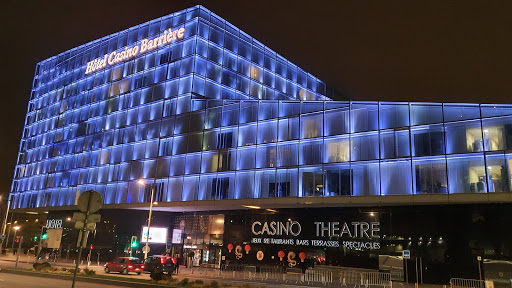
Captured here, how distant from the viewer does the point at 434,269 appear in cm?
3362

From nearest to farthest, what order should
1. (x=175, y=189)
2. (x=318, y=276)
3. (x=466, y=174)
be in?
(x=466, y=174), (x=318, y=276), (x=175, y=189)

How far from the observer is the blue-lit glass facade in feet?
112

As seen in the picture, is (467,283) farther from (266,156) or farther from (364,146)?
(266,156)

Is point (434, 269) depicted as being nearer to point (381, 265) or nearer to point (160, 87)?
point (381, 265)

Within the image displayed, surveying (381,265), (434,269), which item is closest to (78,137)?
(381,265)

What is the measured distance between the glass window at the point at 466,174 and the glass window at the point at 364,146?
20.0 ft

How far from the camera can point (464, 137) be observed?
3338 centimetres

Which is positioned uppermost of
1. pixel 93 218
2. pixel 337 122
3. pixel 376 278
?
pixel 337 122

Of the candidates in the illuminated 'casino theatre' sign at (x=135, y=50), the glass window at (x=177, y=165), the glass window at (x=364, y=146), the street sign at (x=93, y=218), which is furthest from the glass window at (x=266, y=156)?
the street sign at (x=93, y=218)

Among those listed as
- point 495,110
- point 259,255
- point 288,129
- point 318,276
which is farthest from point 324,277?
point 495,110

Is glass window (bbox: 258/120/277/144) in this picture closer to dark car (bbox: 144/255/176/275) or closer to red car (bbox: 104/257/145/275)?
dark car (bbox: 144/255/176/275)

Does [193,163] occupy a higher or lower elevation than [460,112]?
lower

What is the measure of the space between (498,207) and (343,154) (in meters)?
13.1

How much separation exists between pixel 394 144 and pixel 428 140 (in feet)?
9.14
